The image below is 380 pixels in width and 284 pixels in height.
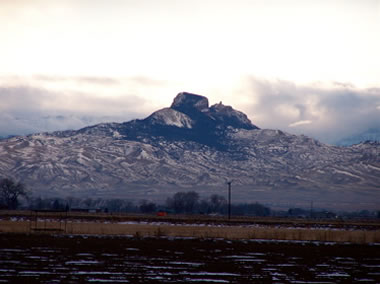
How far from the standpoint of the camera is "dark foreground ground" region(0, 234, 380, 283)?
37.1m

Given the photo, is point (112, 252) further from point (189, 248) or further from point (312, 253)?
point (312, 253)

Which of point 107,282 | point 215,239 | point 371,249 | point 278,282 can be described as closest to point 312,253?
point 371,249

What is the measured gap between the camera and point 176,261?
45375 mm

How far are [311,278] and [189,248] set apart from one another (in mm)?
18897

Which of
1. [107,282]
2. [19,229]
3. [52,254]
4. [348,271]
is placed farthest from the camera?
[19,229]

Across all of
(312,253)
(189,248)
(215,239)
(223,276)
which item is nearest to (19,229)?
(215,239)

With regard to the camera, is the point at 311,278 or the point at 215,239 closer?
the point at 311,278

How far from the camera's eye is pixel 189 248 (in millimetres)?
56250

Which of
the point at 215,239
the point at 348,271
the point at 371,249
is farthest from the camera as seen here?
the point at 215,239

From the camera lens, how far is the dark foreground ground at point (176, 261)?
3706cm

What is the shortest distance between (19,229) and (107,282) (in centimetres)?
4328

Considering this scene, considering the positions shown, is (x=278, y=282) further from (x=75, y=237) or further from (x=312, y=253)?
(x=75, y=237)

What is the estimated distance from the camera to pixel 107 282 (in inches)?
1352

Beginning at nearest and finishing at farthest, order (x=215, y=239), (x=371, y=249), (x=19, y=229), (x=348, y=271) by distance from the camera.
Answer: (x=348, y=271)
(x=371, y=249)
(x=215, y=239)
(x=19, y=229)
